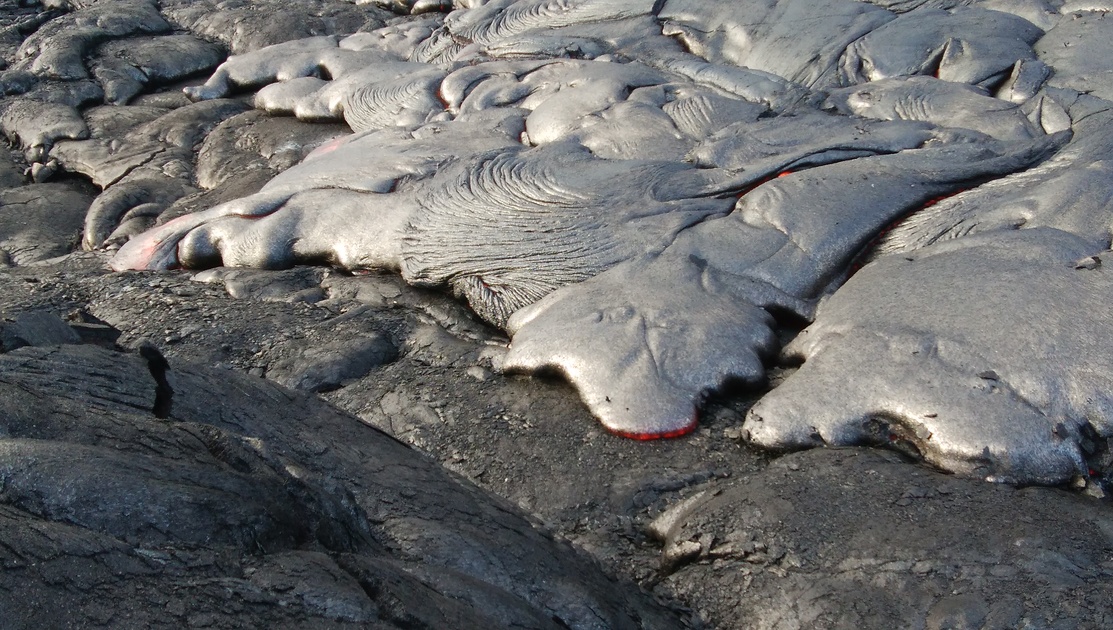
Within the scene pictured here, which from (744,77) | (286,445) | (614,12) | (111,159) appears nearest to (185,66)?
(111,159)

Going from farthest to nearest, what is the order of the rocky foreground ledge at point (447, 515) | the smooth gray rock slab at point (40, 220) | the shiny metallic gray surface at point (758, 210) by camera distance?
the smooth gray rock slab at point (40, 220), the shiny metallic gray surface at point (758, 210), the rocky foreground ledge at point (447, 515)

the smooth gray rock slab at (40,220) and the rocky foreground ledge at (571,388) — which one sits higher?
the rocky foreground ledge at (571,388)

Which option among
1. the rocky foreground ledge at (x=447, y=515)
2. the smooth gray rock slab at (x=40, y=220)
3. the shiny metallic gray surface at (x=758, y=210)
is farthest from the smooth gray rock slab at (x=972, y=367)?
the smooth gray rock slab at (x=40, y=220)

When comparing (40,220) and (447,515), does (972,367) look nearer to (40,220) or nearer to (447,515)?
(447,515)

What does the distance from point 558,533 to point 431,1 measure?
615 cm

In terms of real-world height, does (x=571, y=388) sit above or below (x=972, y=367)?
below

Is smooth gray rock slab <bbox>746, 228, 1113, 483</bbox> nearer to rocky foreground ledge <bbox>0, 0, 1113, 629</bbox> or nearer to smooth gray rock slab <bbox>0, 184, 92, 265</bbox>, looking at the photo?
rocky foreground ledge <bbox>0, 0, 1113, 629</bbox>

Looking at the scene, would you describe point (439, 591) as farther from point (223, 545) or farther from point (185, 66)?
point (185, 66)

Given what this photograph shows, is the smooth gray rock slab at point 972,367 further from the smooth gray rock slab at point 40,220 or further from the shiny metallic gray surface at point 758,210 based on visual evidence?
the smooth gray rock slab at point 40,220

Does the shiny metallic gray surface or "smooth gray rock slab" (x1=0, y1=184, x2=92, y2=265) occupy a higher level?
the shiny metallic gray surface

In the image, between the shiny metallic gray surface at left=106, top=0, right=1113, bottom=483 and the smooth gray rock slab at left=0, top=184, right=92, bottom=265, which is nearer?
the shiny metallic gray surface at left=106, top=0, right=1113, bottom=483

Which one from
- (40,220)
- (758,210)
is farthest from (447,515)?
(40,220)

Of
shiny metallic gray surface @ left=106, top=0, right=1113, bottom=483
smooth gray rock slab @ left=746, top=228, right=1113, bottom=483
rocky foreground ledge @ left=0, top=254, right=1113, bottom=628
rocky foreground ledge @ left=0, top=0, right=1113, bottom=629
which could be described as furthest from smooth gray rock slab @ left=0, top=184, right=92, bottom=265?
smooth gray rock slab @ left=746, top=228, right=1113, bottom=483

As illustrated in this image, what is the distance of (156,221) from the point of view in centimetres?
558
